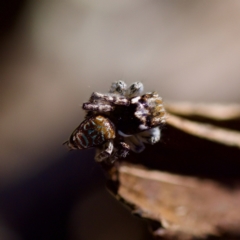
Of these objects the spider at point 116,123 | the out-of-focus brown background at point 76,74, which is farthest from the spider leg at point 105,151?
the out-of-focus brown background at point 76,74

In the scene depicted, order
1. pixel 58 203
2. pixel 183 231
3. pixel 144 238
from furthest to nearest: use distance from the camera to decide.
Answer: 1. pixel 58 203
2. pixel 144 238
3. pixel 183 231

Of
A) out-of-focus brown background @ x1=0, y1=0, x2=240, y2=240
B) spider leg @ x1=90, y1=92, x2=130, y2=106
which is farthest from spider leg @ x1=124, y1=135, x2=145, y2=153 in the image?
out-of-focus brown background @ x1=0, y1=0, x2=240, y2=240

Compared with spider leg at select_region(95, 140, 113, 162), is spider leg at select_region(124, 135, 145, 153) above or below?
below

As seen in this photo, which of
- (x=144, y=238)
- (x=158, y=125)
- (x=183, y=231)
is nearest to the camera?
(x=183, y=231)

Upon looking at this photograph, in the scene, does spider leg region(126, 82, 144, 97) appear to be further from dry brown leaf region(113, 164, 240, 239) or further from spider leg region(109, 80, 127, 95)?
dry brown leaf region(113, 164, 240, 239)

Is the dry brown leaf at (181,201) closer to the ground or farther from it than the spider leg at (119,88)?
closer to the ground

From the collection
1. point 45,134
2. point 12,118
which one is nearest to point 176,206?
point 45,134

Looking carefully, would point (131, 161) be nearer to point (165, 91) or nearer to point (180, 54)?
point (165, 91)

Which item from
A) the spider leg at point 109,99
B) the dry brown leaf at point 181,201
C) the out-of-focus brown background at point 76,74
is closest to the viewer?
the dry brown leaf at point 181,201

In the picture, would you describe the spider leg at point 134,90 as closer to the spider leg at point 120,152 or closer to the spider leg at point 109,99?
the spider leg at point 109,99
